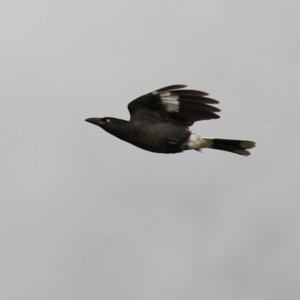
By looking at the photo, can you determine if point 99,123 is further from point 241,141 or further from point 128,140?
point 241,141

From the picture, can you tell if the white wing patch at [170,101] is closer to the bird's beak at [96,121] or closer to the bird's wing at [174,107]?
the bird's wing at [174,107]

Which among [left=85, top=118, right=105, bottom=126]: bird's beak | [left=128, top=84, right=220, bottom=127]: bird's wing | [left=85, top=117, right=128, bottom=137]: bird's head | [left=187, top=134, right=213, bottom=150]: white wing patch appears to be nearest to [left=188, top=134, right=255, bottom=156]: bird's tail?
[left=187, top=134, right=213, bottom=150]: white wing patch

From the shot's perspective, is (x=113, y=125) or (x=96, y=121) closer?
(x=113, y=125)

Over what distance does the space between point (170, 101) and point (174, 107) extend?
0.20 metres

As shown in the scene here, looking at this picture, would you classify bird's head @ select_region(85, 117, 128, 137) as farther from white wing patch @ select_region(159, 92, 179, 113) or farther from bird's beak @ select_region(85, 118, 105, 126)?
white wing patch @ select_region(159, 92, 179, 113)

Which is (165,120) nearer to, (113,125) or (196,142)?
(196,142)

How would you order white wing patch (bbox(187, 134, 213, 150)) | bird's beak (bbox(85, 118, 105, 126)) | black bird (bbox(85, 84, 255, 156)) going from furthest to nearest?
1. bird's beak (bbox(85, 118, 105, 126))
2. white wing patch (bbox(187, 134, 213, 150))
3. black bird (bbox(85, 84, 255, 156))

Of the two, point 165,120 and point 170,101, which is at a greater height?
point 170,101

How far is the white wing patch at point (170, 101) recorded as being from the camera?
3850 centimetres

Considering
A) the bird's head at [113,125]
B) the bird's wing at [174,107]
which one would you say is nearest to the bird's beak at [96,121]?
the bird's head at [113,125]

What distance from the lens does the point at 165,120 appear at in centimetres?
3881

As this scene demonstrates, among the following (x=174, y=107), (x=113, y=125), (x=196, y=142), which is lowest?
(x=196, y=142)

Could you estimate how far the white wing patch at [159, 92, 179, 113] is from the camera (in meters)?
38.5

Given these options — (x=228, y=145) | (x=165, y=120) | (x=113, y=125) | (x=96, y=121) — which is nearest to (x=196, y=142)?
(x=165, y=120)
